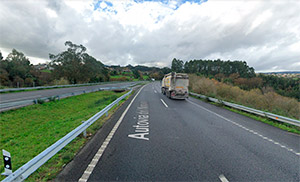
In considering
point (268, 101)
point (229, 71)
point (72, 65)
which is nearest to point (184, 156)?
point (268, 101)

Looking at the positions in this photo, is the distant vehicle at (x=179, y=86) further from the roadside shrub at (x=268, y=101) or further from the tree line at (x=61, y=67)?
the tree line at (x=61, y=67)

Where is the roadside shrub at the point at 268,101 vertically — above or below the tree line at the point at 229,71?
below

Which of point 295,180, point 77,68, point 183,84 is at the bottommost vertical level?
point 295,180

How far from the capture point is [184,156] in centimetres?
339

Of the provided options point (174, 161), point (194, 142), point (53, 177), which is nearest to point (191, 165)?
point (174, 161)

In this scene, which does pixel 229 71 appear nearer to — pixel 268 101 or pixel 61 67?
pixel 268 101

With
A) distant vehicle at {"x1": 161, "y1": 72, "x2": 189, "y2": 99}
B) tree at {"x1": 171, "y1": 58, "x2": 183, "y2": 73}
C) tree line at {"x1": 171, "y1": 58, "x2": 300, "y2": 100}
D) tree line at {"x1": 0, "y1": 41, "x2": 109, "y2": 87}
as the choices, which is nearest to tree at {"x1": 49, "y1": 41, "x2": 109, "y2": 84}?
tree line at {"x1": 0, "y1": 41, "x2": 109, "y2": 87}

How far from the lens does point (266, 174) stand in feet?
9.28

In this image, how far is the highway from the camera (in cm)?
269

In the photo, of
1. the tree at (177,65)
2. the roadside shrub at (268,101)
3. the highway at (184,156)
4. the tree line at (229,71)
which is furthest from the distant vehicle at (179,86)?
the tree at (177,65)

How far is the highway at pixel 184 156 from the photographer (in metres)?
2.69

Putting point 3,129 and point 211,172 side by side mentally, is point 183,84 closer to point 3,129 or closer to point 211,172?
point 211,172

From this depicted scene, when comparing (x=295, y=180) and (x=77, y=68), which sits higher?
(x=77, y=68)

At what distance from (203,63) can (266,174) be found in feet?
271
